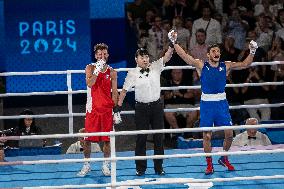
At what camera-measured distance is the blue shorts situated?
7.57 meters

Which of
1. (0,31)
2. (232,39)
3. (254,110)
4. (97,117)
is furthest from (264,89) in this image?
(0,31)

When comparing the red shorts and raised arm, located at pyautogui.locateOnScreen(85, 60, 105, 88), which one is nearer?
raised arm, located at pyautogui.locateOnScreen(85, 60, 105, 88)

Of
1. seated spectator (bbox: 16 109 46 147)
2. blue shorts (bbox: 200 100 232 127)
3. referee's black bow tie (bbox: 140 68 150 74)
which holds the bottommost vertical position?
seated spectator (bbox: 16 109 46 147)

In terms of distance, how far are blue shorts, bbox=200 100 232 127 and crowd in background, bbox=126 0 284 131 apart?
2.69 metres

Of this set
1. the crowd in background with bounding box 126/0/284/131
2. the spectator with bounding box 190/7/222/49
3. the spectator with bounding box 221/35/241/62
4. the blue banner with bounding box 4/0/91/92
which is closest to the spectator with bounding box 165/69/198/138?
the crowd in background with bounding box 126/0/284/131

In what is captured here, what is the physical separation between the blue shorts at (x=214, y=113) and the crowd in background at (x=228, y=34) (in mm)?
2690

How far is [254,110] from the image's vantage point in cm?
1096

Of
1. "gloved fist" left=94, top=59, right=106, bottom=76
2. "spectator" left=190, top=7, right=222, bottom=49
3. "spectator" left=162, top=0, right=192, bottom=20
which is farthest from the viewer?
"spectator" left=162, top=0, right=192, bottom=20

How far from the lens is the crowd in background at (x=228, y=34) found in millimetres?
11031

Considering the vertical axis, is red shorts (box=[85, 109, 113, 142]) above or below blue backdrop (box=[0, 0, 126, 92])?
below

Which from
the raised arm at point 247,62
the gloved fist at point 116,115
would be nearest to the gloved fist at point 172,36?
the raised arm at point 247,62

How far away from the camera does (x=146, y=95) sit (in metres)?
7.54

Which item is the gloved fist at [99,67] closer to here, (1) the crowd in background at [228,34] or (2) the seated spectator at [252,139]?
(2) the seated spectator at [252,139]

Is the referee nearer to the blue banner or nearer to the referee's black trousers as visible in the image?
the referee's black trousers
